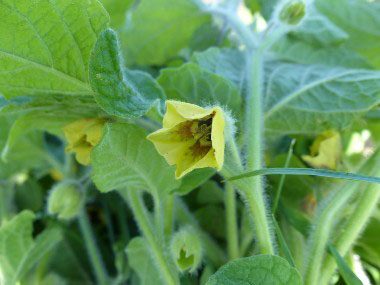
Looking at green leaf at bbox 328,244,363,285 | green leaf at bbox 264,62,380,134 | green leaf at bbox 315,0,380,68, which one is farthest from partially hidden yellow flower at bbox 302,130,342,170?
green leaf at bbox 315,0,380,68

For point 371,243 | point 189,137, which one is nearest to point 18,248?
point 189,137

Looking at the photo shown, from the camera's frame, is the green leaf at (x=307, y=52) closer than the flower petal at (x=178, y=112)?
No

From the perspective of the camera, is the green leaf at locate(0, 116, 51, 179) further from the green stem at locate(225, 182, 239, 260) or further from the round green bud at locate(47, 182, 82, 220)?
the green stem at locate(225, 182, 239, 260)

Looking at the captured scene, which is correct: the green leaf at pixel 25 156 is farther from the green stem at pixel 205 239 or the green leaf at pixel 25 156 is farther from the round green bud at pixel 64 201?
the green stem at pixel 205 239

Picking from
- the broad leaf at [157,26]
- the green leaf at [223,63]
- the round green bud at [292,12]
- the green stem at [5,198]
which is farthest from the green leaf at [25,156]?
the round green bud at [292,12]

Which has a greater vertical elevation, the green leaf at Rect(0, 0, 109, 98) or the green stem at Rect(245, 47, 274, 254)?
the green leaf at Rect(0, 0, 109, 98)

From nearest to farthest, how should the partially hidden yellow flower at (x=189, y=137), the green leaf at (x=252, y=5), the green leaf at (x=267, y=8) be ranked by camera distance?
the partially hidden yellow flower at (x=189, y=137), the green leaf at (x=267, y=8), the green leaf at (x=252, y=5)
